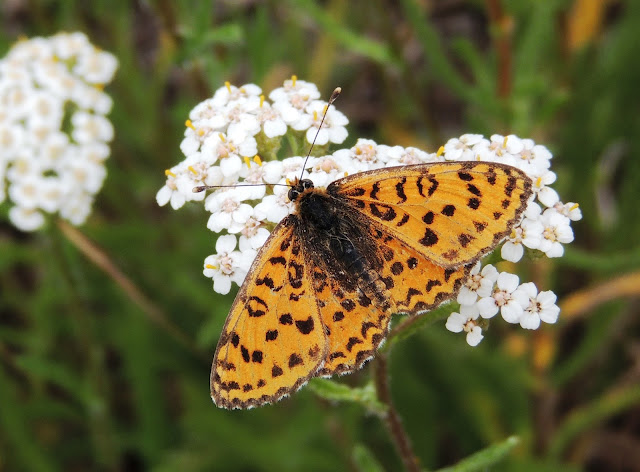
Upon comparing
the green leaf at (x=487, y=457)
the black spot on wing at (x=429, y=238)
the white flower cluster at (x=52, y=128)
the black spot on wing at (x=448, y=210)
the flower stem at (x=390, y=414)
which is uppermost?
the white flower cluster at (x=52, y=128)

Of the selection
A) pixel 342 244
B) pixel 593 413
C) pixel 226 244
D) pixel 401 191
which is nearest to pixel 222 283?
pixel 226 244

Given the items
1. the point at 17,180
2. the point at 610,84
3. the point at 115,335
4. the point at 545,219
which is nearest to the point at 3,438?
the point at 115,335

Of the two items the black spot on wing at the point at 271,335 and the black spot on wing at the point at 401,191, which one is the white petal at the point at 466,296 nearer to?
the black spot on wing at the point at 401,191

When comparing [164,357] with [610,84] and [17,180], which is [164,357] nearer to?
[17,180]

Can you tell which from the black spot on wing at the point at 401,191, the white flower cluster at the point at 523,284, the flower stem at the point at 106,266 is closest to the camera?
the white flower cluster at the point at 523,284

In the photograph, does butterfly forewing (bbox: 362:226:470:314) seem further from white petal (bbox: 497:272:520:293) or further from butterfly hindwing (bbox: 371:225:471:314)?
white petal (bbox: 497:272:520:293)

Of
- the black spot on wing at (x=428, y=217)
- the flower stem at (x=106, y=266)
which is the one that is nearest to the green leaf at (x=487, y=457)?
the black spot on wing at (x=428, y=217)
